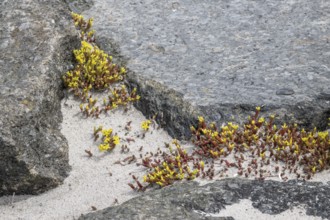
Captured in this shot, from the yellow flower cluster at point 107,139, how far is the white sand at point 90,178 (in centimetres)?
13

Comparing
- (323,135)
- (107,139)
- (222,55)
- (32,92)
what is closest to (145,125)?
(107,139)

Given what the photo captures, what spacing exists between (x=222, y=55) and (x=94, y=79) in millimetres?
2328

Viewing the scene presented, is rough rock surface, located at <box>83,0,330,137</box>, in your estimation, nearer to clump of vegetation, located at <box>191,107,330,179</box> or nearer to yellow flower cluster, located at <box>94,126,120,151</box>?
clump of vegetation, located at <box>191,107,330,179</box>

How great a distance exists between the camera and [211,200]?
7.54 metres

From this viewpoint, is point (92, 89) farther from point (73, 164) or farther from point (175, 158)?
point (175, 158)

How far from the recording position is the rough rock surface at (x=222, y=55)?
927 cm

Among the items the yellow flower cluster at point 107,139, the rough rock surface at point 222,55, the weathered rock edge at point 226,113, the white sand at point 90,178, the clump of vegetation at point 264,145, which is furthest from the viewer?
the rough rock surface at point 222,55

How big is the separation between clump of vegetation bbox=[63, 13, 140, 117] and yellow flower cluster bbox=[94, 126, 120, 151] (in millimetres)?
452

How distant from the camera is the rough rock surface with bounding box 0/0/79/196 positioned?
829cm

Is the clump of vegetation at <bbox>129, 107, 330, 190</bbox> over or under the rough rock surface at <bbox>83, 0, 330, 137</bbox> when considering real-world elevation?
under

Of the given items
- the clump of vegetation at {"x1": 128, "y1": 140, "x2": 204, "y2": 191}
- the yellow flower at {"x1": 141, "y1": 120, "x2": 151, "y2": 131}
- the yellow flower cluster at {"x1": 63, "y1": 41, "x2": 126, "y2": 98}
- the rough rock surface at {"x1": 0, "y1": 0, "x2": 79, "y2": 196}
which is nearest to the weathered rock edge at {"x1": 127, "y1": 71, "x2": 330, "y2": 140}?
the yellow flower at {"x1": 141, "y1": 120, "x2": 151, "y2": 131}

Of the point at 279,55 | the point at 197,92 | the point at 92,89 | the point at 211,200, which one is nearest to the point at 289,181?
the point at 211,200

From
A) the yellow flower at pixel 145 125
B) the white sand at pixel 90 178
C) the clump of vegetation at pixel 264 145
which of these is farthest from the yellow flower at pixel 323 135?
the yellow flower at pixel 145 125

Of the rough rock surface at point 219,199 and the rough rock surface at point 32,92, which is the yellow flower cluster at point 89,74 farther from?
the rough rock surface at point 219,199
